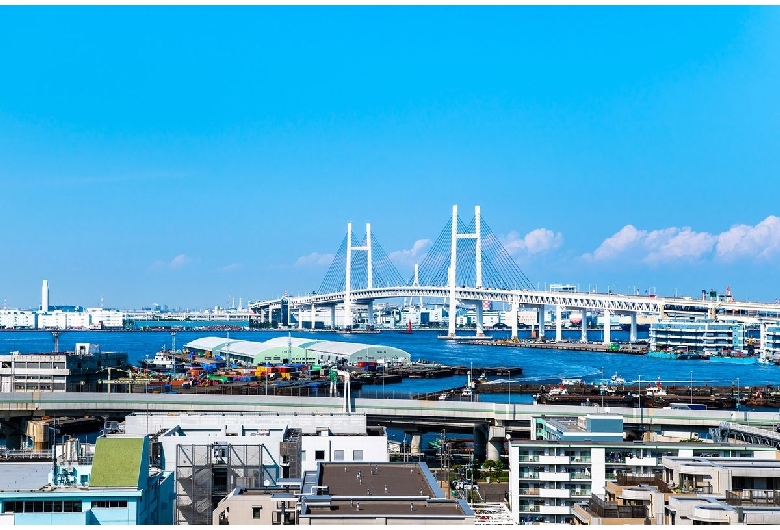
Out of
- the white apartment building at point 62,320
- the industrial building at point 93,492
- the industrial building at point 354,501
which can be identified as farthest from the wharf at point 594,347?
the white apartment building at point 62,320

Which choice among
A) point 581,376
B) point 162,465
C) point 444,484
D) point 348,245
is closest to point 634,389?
point 581,376

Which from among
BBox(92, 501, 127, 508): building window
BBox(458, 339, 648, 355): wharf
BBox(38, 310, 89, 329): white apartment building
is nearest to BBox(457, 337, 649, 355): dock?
BBox(458, 339, 648, 355): wharf

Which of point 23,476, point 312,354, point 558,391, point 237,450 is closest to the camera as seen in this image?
point 23,476

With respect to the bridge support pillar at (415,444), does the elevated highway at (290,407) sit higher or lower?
higher

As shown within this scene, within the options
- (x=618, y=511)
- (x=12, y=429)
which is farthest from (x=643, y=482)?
(x=12, y=429)

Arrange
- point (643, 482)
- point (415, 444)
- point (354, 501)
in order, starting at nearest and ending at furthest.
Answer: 1. point (354, 501)
2. point (643, 482)
3. point (415, 444)

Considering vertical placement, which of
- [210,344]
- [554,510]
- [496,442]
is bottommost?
[554,510]

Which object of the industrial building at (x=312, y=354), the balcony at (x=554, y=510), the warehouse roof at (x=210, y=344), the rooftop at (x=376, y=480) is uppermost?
the warehouse roof at (x=210, y=344)

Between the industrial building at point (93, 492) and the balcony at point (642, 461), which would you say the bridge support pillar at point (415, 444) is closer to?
the balcony at point (642, 461)

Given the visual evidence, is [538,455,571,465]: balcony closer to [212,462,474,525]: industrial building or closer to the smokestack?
[212,462,474,525]: industrial building

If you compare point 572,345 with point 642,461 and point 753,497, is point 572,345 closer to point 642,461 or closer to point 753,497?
point 642,461
